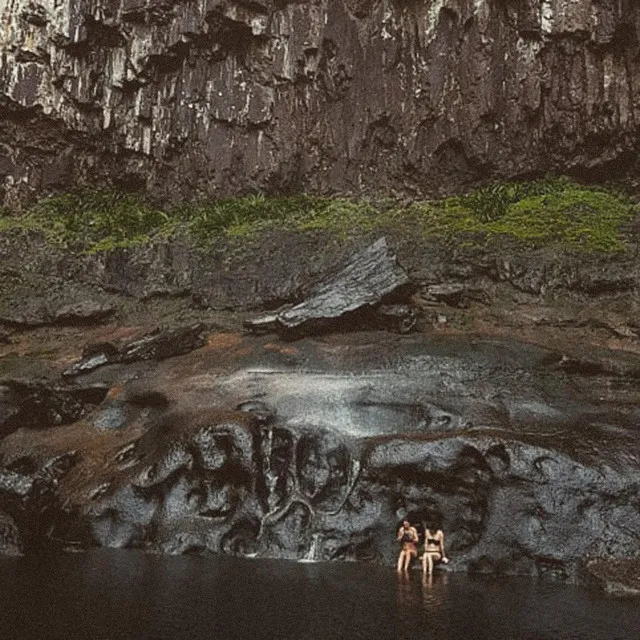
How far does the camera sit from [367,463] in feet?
62.6

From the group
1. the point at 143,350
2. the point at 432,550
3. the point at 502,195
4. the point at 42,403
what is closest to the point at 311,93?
the point at 502,195

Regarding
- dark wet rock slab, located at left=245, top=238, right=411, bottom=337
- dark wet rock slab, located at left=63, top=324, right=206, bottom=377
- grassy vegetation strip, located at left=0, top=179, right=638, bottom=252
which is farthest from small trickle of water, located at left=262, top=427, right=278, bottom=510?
grassy vegetation strip, located at left=0, top=179, right=638, bottom=252

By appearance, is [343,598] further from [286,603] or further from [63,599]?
[63,599]

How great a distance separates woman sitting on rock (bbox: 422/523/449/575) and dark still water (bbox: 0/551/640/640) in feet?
1.26

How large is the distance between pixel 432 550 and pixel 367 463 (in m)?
2.85

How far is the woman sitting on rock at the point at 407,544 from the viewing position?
17.0 m

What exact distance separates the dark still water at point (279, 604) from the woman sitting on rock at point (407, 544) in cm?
45

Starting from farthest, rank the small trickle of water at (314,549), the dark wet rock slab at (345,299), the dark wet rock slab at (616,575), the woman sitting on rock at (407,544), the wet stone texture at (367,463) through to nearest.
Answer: the dark wet rock slab at (345,299) → the small trickle of water at (314,549) → the wet stone texture at (367,463) → the woman sitting on rock at (407,544) → the dark wet rock slab at (616,575)

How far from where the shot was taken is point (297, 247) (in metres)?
34.7

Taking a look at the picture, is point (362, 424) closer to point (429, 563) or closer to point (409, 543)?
point (409, 543)

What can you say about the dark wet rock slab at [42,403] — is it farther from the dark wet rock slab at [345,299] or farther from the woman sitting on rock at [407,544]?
the woman sitting on rock at [407,544]

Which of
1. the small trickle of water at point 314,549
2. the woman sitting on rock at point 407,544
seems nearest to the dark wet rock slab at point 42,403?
the small trickle of water at point 314,549

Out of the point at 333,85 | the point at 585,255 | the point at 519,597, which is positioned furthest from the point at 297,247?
the point at 519,597

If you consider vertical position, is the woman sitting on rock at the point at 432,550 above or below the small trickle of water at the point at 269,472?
below
